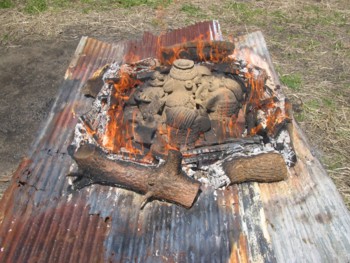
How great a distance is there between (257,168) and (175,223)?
100cm

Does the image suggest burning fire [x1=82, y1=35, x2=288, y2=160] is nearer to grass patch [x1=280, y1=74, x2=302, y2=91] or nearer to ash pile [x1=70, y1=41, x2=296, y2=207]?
ash pile [x1=70, y1=41, x2=296, y2=207]

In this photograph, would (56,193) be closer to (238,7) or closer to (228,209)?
(228,209)

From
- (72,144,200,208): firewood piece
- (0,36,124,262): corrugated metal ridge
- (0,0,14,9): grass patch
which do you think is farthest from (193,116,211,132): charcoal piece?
(0,0,14,9): grass patch

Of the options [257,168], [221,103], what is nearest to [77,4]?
[221,103]

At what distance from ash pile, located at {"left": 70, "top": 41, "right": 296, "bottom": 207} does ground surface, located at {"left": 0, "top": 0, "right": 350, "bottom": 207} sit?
4.41 ft

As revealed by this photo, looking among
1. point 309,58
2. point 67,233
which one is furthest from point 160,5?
point 67,233

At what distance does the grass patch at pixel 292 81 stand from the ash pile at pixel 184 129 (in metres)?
1.63

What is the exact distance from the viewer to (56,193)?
3713mm

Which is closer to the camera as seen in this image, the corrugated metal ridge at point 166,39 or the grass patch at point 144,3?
the corrugated metal ridge at point 166,39

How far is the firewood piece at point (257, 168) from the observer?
11.6ft

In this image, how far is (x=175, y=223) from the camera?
339 centimetres

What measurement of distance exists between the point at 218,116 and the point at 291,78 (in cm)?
280

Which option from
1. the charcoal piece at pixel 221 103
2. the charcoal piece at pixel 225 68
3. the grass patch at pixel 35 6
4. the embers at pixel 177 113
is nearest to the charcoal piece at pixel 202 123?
the embers at pixel 177 113

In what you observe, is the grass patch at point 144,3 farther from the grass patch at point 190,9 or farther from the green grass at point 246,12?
the green grass at point 246,12
